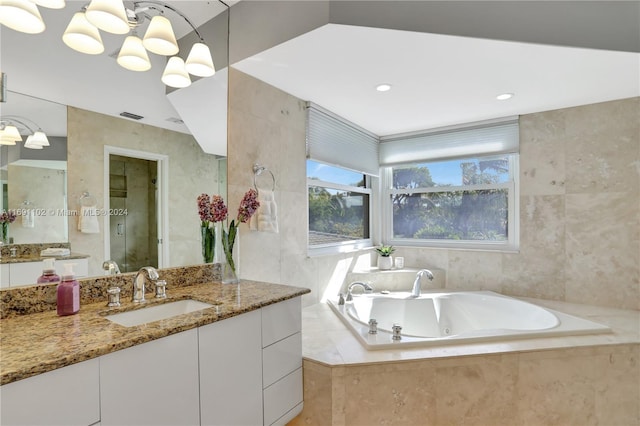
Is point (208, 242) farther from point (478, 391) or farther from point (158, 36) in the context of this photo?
point (478, 391)

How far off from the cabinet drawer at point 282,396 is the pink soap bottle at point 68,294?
839 millimetres

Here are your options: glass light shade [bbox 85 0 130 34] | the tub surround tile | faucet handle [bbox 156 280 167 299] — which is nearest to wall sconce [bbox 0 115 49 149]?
glass light shade [bbox 85 0 130 34]

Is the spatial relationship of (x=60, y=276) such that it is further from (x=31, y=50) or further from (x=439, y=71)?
(x=439, y=71)

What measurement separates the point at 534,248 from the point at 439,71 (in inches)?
74.0

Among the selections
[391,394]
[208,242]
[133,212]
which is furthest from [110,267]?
[391,394]

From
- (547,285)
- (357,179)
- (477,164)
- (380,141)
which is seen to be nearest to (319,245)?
(357,179)

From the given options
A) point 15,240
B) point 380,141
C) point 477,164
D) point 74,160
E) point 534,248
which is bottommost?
point 534,248

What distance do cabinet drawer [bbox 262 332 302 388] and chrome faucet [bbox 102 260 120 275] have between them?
0.75m

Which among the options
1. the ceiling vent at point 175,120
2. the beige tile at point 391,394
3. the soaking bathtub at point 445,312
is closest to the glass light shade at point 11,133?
the ceiling vent at point 175,120

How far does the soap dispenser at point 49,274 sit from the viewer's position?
4.04ft

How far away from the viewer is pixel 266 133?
2.19m

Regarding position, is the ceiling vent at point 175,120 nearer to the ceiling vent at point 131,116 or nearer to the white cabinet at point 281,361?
the ceiling vent at point 131,116

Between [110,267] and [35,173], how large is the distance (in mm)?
466

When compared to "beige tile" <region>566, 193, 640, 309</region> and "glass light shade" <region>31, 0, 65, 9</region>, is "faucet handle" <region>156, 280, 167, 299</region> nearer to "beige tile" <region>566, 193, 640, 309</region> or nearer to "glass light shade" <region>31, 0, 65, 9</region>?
"glass light shade" <region>31, 0, 65, 9</region>
